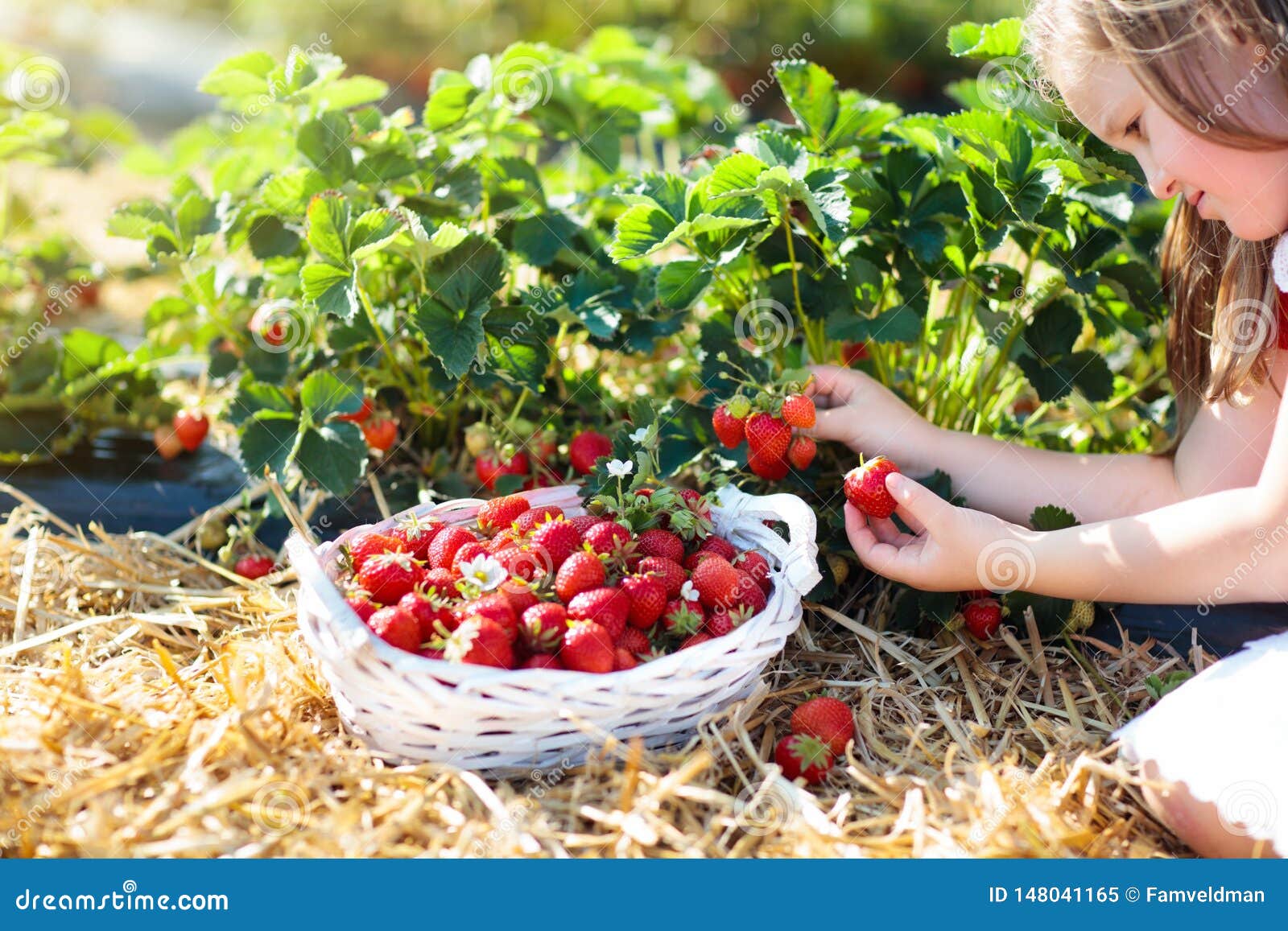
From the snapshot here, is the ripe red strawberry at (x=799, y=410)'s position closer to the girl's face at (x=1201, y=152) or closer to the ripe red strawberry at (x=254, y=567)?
the girl's face at (x=1201, y=152)

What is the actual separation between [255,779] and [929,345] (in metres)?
1.15

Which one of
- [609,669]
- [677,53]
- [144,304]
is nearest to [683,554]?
[609,669]

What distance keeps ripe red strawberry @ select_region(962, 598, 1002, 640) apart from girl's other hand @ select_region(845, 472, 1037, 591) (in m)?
0.12

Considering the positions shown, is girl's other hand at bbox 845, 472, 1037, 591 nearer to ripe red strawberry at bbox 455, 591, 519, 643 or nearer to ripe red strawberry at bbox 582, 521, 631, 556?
ripe red strawberry at bbox 582, 521, 631, 556

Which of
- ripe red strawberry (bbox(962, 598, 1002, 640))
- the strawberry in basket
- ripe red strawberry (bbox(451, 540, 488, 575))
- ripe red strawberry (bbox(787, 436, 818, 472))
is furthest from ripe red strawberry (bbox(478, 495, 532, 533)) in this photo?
ripe red strawberry (bbox(962, 598, 1002, 640))

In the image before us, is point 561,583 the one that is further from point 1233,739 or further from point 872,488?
point 1233,739

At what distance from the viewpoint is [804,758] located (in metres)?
1.20

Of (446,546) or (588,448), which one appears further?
(588,448)

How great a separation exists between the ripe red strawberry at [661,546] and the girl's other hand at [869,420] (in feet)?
0.97

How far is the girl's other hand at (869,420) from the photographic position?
148 cm

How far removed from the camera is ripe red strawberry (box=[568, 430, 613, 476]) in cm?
156

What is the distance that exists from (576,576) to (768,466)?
1.11 ft

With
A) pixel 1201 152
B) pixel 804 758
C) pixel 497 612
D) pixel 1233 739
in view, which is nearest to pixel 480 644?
pixel 497 612
